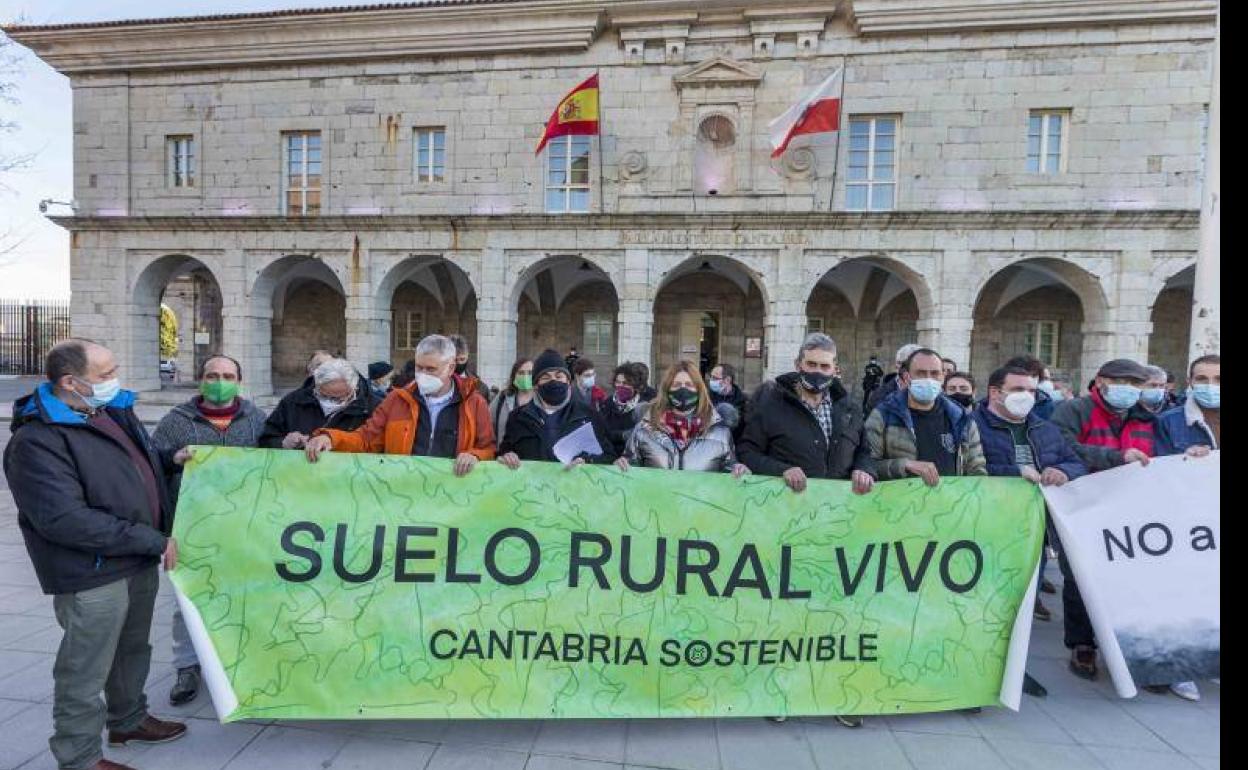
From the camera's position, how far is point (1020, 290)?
1664cm

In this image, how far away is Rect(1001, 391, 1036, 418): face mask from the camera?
12.6 ft

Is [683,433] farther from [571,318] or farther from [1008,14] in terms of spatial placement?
[571,318]

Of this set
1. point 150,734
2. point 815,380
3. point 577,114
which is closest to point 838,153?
point 577,114

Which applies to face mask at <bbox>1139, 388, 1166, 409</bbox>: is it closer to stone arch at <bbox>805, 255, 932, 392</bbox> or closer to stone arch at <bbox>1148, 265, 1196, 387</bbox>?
stone arch at <bbox>805, 255, 932, 392</bbox>

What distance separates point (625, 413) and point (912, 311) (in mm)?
14687

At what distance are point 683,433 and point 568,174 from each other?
13.0 meters

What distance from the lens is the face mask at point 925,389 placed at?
12.4 feet

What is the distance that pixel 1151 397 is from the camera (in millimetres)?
4176

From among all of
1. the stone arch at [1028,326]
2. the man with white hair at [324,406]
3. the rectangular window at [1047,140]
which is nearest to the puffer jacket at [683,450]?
the man with white hair at [324,406]

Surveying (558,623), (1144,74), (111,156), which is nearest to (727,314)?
(1144,74)

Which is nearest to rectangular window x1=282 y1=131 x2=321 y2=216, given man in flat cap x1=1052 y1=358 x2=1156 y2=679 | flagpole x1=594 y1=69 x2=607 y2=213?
flagpole x1=594 y1=69 x2=607 y2=213

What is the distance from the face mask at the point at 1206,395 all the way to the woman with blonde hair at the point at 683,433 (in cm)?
344

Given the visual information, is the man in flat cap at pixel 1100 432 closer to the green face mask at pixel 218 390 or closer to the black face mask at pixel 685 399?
the black face mask at pixel 685 399

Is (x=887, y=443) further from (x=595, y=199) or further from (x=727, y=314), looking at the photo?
(x=727, y=314)
